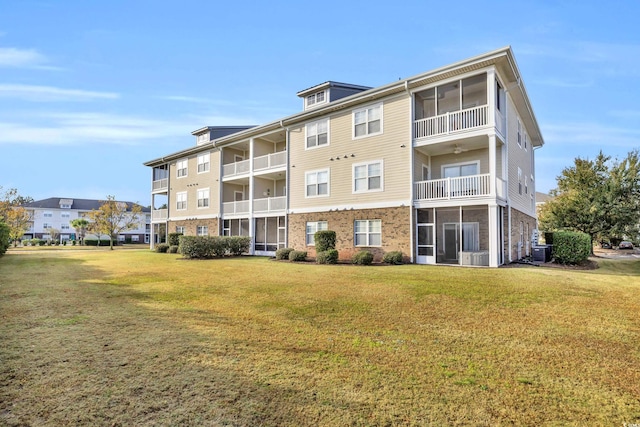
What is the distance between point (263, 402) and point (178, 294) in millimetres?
6582

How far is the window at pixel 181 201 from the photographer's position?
31.7 metres

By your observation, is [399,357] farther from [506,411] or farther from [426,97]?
[426,97]

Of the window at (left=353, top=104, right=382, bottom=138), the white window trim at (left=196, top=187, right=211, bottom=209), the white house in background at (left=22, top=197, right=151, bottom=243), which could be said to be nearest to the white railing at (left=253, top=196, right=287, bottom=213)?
the white window trim at (left=196, top=187, right=211, bottom=209)

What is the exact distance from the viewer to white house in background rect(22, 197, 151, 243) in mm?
69875

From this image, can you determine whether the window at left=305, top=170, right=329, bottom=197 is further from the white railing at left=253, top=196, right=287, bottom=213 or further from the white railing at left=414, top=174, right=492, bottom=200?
the white railing at left=414, top=174, right=492, bottom=200

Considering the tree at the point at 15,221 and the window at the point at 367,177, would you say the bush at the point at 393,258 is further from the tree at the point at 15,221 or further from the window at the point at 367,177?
the tree at the point at 15,221

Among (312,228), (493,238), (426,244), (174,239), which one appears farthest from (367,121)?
(174,239)

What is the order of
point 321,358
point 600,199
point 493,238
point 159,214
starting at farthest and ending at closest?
1. point 159,214
2. point 600,199
3. point 493,238
4. point 321,358

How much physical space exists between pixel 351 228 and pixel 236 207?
38.1 feet

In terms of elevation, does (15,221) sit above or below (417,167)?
below

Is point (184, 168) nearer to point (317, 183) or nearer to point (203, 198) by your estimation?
point (203, 198)

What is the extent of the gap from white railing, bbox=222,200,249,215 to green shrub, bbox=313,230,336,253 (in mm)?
Answer: 9671

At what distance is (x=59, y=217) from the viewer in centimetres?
7206

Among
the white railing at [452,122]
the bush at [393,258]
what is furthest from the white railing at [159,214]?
the white railing at [452,122]
